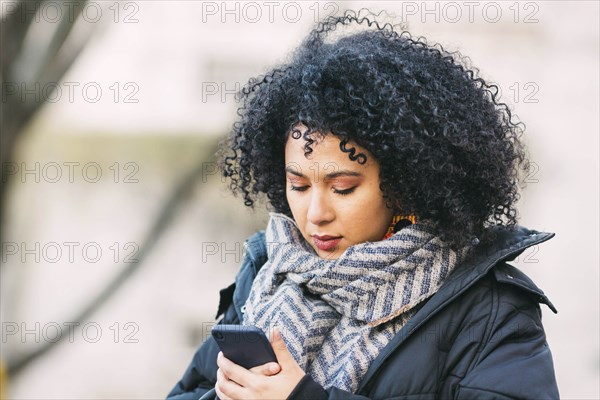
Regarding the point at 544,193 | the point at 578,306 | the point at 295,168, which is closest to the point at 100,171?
the point at 544,193

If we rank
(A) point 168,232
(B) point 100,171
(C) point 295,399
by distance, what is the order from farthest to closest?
(B) point 100,171 → (A) point 168,232 → (C) point 295,399

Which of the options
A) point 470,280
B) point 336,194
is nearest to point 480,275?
point 470,280

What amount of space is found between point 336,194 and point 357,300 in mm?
242

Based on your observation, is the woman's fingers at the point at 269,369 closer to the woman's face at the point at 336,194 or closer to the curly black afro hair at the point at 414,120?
the woman's face at the point at 336,194

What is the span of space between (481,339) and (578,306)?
4.18 meters

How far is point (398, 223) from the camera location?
2.11 meters

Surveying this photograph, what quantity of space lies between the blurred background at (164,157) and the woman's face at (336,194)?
2.26 meters

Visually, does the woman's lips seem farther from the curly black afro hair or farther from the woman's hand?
the woman's hand

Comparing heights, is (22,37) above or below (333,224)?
above

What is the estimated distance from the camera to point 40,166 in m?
5.81

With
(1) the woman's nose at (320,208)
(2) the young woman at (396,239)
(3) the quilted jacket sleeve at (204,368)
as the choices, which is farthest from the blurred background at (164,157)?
(1) the woman's nose at (320,208)

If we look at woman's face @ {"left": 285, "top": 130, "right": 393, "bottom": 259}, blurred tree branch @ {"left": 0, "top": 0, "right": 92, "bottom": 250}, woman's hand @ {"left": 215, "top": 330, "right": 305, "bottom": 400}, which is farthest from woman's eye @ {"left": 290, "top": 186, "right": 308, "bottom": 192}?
blurred tree branch @ {"left": 0, "top": 0, "right": 92, "bottom": 250}

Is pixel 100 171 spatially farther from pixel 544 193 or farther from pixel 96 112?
pixel 544 193

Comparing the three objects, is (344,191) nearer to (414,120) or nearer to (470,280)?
(414,120)
